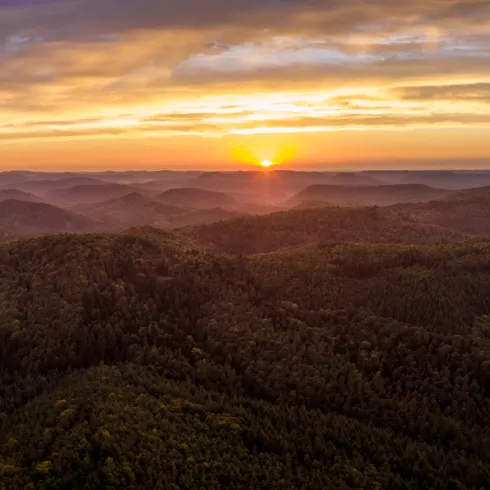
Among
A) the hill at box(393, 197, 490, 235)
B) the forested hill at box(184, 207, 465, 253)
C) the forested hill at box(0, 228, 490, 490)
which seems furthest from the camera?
the hill at box(393, 197, 490, 235)

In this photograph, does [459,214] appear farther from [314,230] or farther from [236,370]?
[236,370]

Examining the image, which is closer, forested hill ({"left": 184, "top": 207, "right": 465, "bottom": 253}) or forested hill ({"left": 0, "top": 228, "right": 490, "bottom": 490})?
forested hill ({"left": 0, "top": 228, "right": 490, "bottom": 490})

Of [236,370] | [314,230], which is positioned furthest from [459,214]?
[236,370]

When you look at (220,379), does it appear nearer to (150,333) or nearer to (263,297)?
(150,333)

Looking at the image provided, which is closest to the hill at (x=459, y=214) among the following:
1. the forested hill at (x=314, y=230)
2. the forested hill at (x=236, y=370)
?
the forested hill at (x=314, y=230)

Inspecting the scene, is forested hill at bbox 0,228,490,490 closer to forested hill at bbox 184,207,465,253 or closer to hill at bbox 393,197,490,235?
forested hill at bbox 184,207,465,253

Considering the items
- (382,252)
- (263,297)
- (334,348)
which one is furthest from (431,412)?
(382,252)

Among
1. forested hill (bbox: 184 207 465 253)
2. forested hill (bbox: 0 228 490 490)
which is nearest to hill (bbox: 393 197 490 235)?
forested hill (bbox: 184 207 465 253)

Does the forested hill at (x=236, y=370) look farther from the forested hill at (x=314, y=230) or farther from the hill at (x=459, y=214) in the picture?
the hill at (x=459, y=214)
